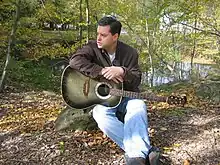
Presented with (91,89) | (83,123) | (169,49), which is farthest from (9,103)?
(169,49)

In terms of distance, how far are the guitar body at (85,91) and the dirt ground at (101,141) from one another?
396 mm

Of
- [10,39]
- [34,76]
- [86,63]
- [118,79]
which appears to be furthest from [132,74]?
[34,76]

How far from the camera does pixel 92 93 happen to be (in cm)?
283

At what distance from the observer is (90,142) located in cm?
298

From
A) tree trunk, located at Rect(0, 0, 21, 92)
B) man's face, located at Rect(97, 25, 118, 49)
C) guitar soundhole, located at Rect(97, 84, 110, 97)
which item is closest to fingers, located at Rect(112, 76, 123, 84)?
guitar soundhole, located at Rect(97, 84, 110, 97)

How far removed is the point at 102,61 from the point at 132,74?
1.01 feet

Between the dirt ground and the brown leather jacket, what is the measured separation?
62 cm

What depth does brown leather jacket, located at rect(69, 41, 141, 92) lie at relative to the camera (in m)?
2.72

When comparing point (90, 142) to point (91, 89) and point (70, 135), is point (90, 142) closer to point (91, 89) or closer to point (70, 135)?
point (70, 135)

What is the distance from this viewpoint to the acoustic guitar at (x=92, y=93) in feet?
8.54

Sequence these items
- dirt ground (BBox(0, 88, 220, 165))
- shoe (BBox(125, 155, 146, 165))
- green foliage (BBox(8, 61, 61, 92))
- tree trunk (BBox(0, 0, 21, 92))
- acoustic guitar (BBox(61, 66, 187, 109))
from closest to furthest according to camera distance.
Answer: shoe (BBox(125, 155, 146, 165))
acoustic guitar (BBox(61, 66, 187, 109))
dirt ground (BBox(0, 88, 220, 165))
tree trunk (BBox(0, 0, 21, 92))
green foliage (BBox(8, 61, 61, 92))

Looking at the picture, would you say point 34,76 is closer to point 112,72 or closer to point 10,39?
point 10,39

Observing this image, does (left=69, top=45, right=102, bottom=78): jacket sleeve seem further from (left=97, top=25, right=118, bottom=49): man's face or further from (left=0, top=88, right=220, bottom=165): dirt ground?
(left=0, top=88, right=220, bottom=165): dirt ground

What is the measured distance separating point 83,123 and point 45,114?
3.57ft
